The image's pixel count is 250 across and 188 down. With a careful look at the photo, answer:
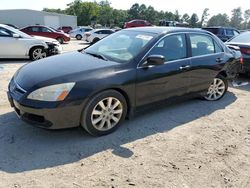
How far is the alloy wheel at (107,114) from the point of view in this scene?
4023 millimetres

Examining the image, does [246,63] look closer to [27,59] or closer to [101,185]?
[101,185]

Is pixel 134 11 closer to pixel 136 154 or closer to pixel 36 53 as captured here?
pixel 36 53

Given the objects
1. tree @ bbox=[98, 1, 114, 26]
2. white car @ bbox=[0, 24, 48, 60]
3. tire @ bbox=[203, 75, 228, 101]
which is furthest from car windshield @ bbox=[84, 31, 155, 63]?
tree @ bbox=[98, 1, 114, 26]

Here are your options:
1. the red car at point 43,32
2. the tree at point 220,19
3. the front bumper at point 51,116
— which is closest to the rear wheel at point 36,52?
the front bumper at point 51,116

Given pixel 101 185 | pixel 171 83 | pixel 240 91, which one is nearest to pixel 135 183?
pixel 101 185

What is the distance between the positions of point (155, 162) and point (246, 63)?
546 cm

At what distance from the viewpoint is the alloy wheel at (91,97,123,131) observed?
13.2 feet

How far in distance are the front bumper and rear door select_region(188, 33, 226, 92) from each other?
2426mm

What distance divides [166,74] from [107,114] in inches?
49.7

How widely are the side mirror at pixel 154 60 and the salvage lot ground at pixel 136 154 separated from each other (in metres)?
0.97

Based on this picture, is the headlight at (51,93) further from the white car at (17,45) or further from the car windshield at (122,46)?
the white car at (17,45)

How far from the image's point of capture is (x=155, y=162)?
3.57m

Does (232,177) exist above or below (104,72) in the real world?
below

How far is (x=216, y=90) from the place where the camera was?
6.12 metres
